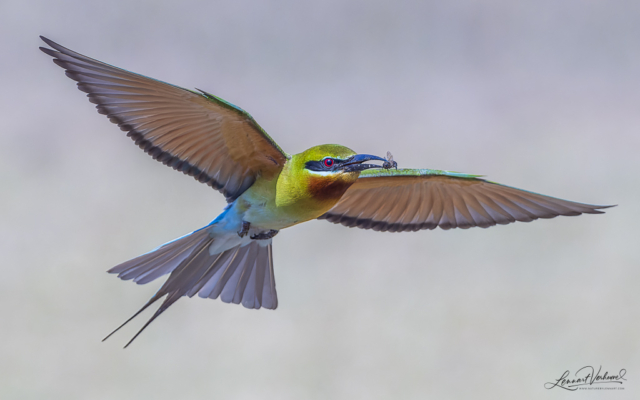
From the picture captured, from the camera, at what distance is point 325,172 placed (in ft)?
3.32

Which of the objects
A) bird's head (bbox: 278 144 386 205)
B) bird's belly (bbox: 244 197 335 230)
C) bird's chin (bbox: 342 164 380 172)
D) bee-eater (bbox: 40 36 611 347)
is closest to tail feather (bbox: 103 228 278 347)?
bee-eater (bbox: 40 36 611 347)

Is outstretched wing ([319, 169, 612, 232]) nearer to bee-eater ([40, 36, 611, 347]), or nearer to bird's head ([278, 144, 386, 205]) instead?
Result: bee-eater ([40, 36, 611, 347])

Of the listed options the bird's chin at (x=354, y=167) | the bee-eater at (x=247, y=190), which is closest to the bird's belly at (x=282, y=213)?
the bee-eater at (x=247, y=190)

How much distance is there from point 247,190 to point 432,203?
0.52 metres

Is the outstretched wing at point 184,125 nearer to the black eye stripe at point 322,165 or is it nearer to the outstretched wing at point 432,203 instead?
the black eye stripe at point 322,165

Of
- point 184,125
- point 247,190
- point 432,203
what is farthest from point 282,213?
point 432,203

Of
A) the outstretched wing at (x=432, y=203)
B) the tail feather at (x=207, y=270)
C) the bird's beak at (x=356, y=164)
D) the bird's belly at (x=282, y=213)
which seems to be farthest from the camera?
the outstretched wing at (x=432, y=203)

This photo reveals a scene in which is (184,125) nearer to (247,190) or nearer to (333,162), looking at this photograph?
(247,190)

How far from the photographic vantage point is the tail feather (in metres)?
1.20

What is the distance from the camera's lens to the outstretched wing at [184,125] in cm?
103

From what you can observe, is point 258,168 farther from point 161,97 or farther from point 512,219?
point 512,219

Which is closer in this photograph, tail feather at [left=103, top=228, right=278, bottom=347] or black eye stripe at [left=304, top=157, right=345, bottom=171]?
black eye stripe at [left=304, top=157, right=345, bottom=171]

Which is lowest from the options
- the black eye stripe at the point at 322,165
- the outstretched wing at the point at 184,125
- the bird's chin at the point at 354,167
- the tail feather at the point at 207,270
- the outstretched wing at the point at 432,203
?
the tail feather at the point at 207,270

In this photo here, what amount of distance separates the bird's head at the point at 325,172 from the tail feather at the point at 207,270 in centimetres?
30
